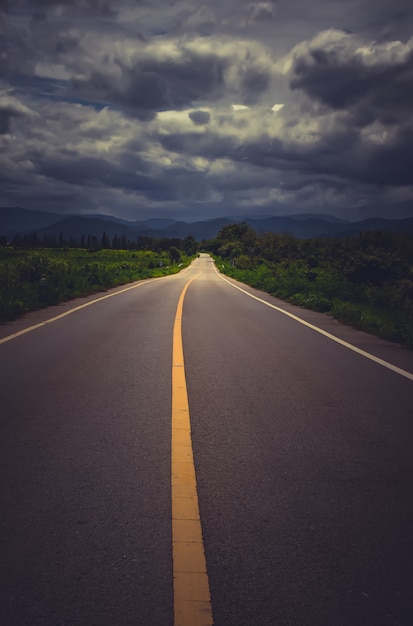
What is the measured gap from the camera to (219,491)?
3.59 meters

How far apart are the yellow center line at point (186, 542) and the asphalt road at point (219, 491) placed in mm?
52

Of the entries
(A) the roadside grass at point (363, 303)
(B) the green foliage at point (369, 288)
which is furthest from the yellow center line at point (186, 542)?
(B) the green foliage at point (369, 288)

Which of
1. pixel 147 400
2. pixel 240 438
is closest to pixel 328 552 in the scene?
pixel 240 438

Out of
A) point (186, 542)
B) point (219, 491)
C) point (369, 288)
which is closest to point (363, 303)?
point (369, 288)

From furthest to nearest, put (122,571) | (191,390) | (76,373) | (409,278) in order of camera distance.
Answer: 1. (409,278)
2. (76,373)
3. (191,390)
4. (122,571)

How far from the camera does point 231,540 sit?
115 inches

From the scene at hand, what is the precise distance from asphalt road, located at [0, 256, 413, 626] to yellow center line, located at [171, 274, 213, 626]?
0.17ft

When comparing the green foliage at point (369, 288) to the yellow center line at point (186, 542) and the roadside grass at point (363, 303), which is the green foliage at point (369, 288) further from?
the yellow center line at point (186, 542)

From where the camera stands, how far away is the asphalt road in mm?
2424

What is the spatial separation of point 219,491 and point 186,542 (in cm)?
71

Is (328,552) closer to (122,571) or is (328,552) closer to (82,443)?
(122,571)

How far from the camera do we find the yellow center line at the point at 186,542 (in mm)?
2340

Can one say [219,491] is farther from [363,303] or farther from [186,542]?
[363,303]

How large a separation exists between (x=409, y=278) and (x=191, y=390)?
22.1 metres
